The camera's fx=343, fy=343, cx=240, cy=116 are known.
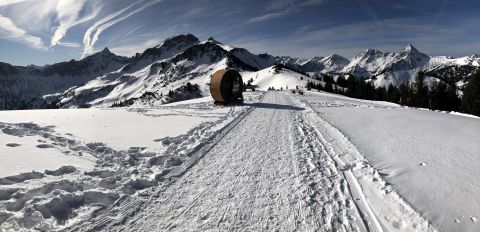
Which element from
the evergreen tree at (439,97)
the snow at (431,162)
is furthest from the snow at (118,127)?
the evergreen tree at (439,97)

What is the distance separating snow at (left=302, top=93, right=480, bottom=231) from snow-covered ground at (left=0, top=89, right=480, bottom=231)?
33mm

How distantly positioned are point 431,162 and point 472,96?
5921cm

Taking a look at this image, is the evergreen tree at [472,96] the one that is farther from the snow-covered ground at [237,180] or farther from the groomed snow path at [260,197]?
the groomed snow path at [260,197]

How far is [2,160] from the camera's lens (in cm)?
903

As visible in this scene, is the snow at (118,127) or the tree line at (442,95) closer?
the snow at (118,127)

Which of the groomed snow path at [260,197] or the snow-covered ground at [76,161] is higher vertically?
the snow-covered ground at [76,161]

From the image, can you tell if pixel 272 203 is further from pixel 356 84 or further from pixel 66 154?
pixel 356 84

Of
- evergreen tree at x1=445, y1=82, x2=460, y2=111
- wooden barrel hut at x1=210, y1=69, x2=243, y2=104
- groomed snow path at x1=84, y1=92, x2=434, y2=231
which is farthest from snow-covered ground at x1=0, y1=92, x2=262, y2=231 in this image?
evergreen tree at x1=445, y1=82, x2=460, y2=111

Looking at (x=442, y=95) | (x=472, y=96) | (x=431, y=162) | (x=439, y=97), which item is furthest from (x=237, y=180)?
(x=442, y=95)

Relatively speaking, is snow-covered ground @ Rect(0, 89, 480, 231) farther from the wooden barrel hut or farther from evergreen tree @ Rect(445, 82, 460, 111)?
evergreen tree @ Rect(445, 82, 460, 111)

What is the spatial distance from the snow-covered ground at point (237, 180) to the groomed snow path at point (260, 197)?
0.02m

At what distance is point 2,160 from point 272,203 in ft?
23.9

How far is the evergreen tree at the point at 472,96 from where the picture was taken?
5653 cm

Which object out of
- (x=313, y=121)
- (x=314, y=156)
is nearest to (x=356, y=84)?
(x=313, y=121)
